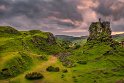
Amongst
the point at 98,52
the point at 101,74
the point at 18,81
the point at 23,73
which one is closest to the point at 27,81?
the point at 18,81

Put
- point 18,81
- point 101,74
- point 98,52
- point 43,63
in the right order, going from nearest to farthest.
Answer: point 18,81
point 101,74
point 43,63
point 98,52

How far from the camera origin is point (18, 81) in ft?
343

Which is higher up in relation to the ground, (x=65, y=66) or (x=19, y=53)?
(x=19, y=53)

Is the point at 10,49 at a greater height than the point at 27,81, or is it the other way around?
the point at 10,49

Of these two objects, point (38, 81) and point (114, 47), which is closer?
point (38, 81)

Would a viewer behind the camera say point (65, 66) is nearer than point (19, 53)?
No

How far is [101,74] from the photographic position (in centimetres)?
11381

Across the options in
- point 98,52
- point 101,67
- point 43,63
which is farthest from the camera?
point 98,52

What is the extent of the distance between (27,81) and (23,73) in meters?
12.5

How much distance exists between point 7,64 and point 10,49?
32.0 metres

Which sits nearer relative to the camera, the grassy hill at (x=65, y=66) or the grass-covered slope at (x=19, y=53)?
the grassy hill at (x=65, y=66)

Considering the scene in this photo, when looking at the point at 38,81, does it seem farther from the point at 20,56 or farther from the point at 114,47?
the point at 114,47

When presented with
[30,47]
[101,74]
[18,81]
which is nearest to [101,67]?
[101,74]

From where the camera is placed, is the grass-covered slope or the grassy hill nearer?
the grassy hill
